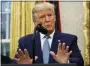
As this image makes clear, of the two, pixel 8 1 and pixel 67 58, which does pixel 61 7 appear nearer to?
pixel 8 1

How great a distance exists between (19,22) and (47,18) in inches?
51.8

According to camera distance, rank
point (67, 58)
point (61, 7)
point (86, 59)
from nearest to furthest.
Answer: point (67, 58) → point (86, 59) → point (61, 7)

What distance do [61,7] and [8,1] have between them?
871 mm

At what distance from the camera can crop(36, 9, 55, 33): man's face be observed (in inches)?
85.9

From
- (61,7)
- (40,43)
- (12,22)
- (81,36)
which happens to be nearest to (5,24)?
(12,22)

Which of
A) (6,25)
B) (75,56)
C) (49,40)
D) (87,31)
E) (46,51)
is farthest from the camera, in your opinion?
(6,25)

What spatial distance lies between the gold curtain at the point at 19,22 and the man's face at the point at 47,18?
3.94 ft

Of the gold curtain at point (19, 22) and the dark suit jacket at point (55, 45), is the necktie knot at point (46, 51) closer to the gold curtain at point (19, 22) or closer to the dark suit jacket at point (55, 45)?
the dark suit jacket at point (55, 45)

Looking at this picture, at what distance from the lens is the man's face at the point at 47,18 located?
2.18m

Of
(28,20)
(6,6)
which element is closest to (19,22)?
(28,20)

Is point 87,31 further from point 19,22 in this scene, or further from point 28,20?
point 19,22

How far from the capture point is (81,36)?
3.46 metres

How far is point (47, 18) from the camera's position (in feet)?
7.30

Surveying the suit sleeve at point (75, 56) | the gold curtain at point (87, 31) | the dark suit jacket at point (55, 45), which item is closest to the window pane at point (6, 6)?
the gold curtain at point (87, 31)
